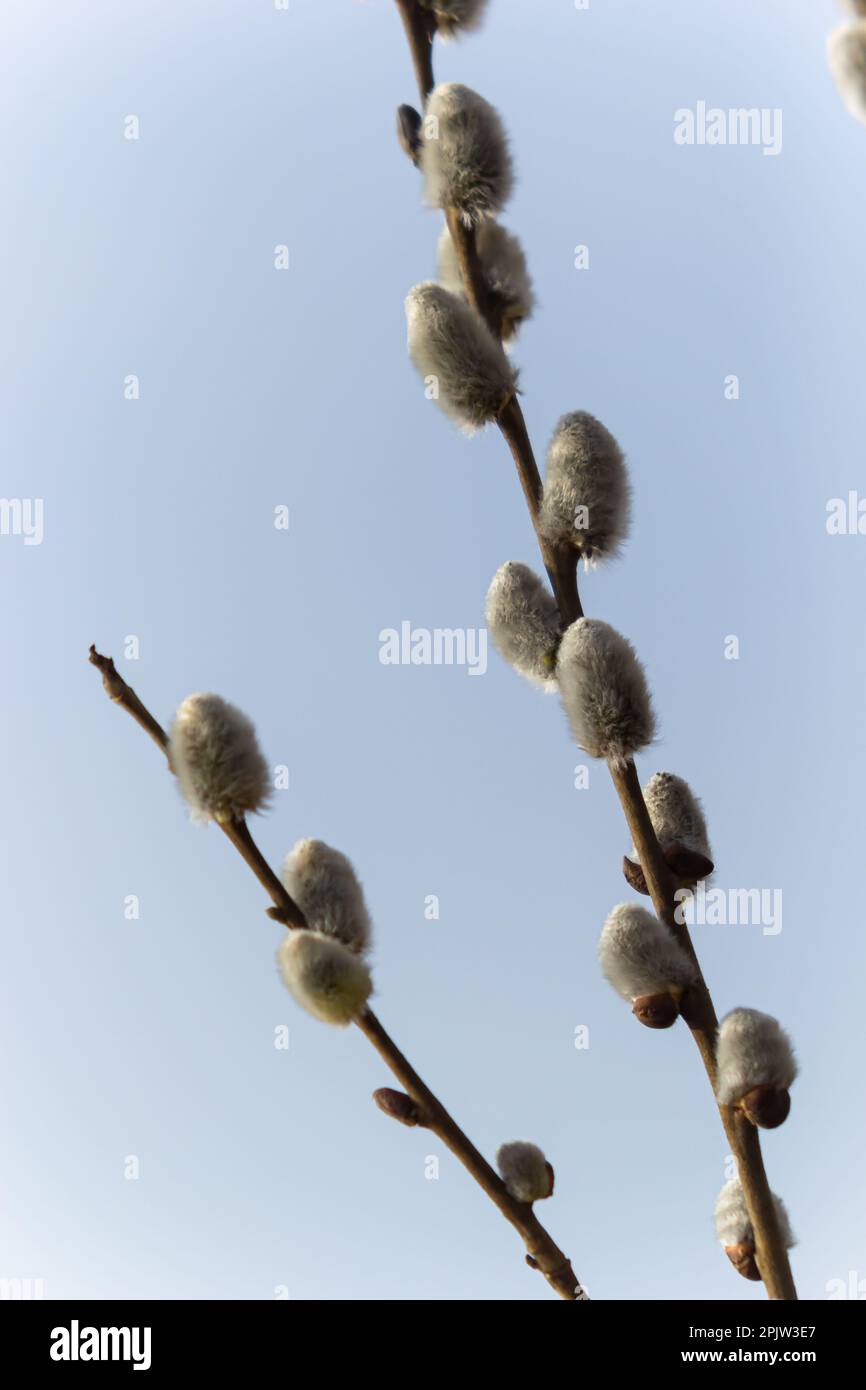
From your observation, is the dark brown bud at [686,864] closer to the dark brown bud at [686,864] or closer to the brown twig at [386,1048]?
the dark brown bud at [686,864]

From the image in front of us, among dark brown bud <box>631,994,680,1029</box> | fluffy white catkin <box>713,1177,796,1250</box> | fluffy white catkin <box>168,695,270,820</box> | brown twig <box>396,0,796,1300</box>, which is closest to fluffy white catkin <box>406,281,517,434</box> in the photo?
brown twig <box>396,0,796,1300</box>

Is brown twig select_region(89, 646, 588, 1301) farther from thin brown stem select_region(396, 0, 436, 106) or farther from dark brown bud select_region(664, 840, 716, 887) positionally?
thin brown stem select_region(396, 0, 436, 106)

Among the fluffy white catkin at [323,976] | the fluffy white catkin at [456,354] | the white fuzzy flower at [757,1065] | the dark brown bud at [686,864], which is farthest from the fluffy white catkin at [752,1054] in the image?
the fluffy white catkin at [456,354]

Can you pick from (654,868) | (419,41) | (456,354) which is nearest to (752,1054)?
(654,868)

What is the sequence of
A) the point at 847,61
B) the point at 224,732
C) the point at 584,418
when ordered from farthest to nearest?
1. the point at 584,418
2. the point at 224,732
3. the point at 847,61

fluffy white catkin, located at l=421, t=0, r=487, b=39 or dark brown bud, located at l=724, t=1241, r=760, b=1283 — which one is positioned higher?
fluffy white catkin, located at l=421, t=0, r=487, b=39
